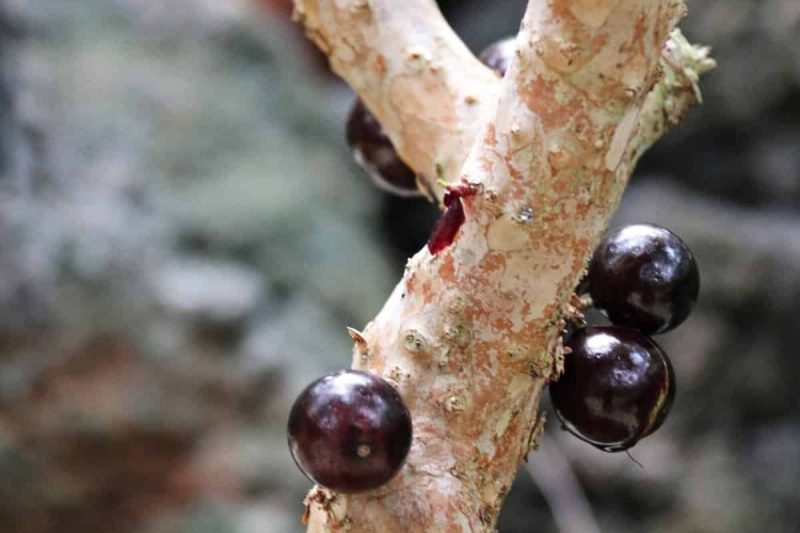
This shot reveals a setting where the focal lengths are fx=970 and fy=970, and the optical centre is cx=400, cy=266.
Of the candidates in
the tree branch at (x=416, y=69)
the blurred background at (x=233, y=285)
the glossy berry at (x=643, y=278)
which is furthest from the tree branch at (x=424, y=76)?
the blurred background at (x=233, y=285)

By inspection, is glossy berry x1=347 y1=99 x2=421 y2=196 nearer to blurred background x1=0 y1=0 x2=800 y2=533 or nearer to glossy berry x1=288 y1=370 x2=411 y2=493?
glossy berry x1=288 y1=370 x2=411 y2=493

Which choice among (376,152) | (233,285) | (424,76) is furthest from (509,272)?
(233,285)

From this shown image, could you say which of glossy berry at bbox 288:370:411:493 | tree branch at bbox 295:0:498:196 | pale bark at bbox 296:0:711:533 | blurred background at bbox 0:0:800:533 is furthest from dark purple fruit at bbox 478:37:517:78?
blurred background at bbox 0:0:800:533

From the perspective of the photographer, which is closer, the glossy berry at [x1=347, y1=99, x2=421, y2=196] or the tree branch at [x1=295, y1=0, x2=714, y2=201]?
the tree branch at [x1=295, y1=0, x2=714, y2=201]

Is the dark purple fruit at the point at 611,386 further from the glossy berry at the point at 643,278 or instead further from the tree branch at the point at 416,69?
the tree branch at the point at 416,69

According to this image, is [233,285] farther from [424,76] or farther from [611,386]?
[611,386]
